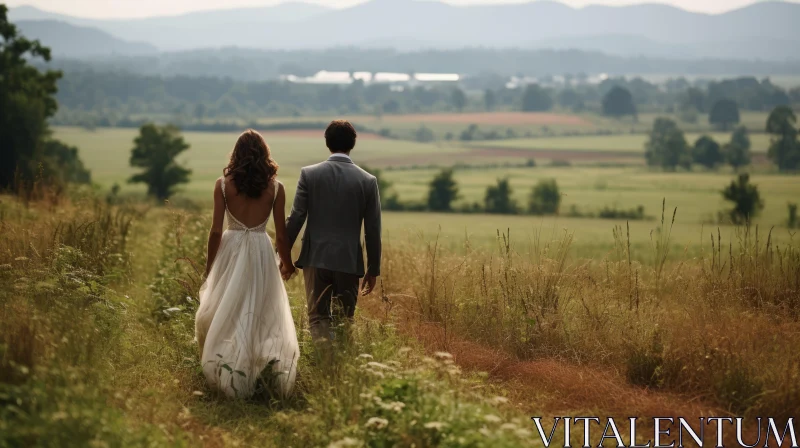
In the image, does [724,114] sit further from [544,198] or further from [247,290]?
[247,290]

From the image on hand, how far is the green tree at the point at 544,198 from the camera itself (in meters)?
74.6

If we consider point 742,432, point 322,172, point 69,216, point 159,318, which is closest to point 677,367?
point 742,432

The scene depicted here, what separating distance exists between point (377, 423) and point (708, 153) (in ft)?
378

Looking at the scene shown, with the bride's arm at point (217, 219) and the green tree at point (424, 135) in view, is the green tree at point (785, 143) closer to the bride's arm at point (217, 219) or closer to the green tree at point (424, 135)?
the green tree at point (424, 135)

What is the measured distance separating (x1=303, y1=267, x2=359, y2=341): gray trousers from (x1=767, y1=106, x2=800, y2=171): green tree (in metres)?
110

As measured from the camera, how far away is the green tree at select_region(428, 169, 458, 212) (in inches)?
2997

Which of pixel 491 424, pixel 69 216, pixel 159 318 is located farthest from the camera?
pixel 69 216

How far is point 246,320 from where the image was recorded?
6.60 m

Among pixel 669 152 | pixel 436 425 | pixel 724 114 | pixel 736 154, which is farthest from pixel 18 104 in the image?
pixel 724 114

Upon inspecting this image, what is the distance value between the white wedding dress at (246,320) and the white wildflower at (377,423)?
56.8 inches

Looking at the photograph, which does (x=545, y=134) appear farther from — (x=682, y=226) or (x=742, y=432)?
(x=742, y=432)

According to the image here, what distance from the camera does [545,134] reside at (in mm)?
155750

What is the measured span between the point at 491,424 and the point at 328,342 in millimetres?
2168

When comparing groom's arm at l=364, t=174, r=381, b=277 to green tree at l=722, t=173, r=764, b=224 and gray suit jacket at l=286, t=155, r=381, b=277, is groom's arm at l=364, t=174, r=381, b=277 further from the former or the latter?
green tree at l=722, t=173, r=764, b=224
